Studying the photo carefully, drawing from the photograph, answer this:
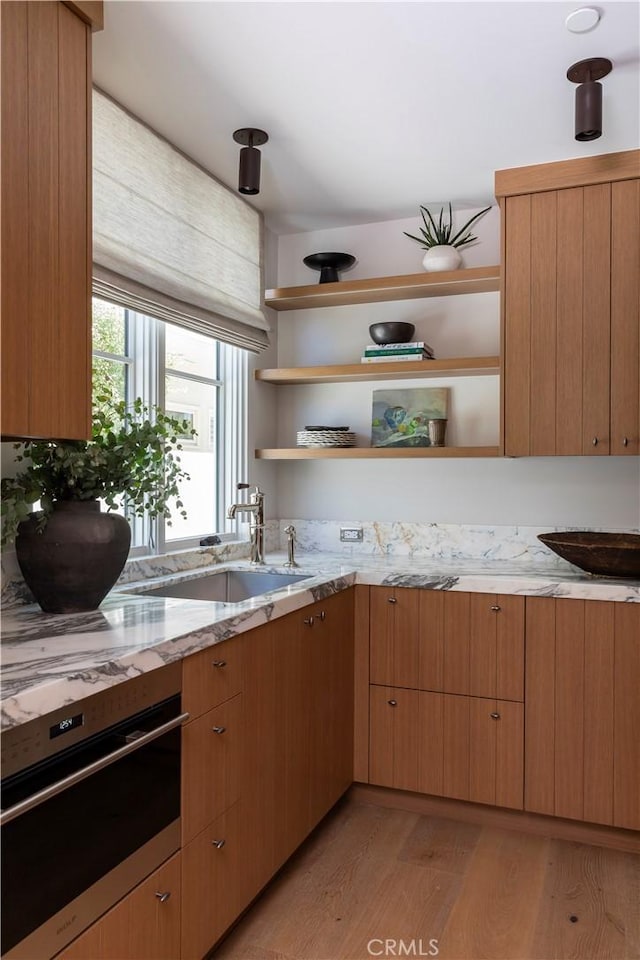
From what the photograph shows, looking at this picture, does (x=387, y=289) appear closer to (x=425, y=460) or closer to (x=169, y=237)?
(x=425, y=460)

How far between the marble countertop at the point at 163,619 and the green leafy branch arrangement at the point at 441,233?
1.43 m

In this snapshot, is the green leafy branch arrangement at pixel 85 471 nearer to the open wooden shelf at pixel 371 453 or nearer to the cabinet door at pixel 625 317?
the open wooden shelf at pixel 371 453

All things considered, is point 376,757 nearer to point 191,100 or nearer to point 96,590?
point 96,590

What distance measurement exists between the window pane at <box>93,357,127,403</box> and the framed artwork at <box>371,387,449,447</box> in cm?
125

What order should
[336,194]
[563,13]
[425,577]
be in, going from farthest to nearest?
[336,194], [425,577], [563,13]

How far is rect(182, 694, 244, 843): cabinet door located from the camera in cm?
164

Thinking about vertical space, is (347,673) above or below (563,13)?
below

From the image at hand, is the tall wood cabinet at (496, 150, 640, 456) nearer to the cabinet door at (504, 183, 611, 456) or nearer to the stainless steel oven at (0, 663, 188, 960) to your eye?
the cabinet door at (504, 183, 611, 456)

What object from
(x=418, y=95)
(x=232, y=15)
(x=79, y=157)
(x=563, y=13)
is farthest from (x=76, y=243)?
(x=563, y=13)

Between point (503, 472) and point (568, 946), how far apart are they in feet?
5.90

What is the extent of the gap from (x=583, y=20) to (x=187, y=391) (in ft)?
6.12

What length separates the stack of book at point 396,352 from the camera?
3.02 m

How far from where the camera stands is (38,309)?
1557mm

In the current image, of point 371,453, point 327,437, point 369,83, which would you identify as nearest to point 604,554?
point 371,453
